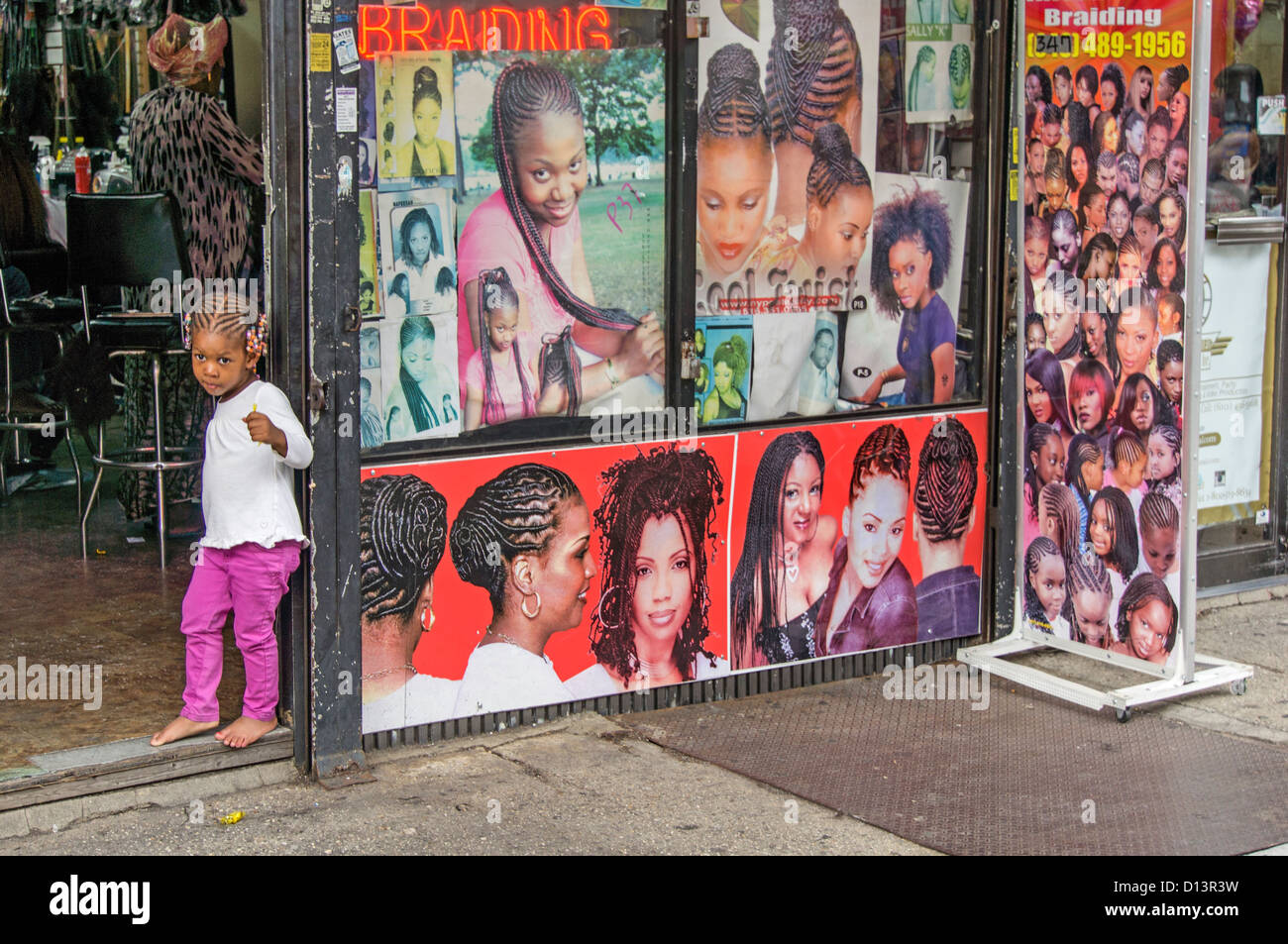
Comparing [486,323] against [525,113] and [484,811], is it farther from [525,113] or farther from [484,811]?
[484,811]

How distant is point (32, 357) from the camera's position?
30.9ft

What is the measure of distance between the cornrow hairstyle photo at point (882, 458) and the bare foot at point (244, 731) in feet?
7.56

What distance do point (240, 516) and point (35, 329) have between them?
441cm

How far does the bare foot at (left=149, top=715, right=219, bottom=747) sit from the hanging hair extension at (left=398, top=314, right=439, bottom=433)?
3.70 feet

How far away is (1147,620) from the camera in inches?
226

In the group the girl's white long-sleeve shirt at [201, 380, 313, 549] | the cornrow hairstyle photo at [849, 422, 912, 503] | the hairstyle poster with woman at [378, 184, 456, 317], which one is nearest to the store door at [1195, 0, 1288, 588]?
the cornrow hairstyle photo at [849, 422, 912, 503]

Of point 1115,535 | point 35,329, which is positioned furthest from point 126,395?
point 1115,535

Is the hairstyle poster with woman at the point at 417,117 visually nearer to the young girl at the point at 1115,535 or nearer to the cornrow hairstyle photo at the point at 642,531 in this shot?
the cornrow hairstyle photo at the point at 642,531

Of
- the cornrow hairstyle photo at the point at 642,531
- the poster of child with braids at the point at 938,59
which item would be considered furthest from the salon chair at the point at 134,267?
the poster of child with braids at the point at 938,59

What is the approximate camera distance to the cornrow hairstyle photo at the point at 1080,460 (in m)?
5.86

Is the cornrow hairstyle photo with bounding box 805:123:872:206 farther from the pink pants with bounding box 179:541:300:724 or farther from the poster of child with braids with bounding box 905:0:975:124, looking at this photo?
the pink pants with bounding box 179:541:300:724

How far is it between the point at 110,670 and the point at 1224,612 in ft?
15.4

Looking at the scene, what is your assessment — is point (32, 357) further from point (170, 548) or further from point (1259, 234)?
point (1259, 234)

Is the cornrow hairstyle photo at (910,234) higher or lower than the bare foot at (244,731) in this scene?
higher
